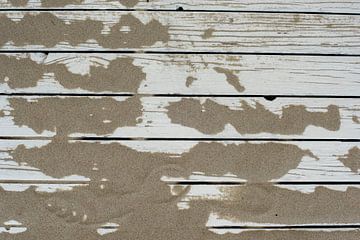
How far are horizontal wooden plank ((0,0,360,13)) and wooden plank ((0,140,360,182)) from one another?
0.64 m

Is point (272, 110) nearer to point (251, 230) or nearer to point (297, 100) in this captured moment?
point (297, 100)

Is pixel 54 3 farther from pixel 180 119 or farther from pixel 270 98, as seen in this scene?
pixel 270 98

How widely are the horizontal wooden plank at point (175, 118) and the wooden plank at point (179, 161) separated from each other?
49mm

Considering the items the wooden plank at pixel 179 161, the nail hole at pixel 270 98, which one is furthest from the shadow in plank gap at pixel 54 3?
the nail hole at pixel 270 98

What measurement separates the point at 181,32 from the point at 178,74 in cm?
20

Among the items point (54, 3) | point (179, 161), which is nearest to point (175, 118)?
point (179, 161)

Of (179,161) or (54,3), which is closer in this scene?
(179,161)

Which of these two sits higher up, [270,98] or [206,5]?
[206,5]

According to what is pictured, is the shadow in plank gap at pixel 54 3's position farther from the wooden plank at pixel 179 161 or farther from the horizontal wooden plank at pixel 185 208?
the horizontal wooden plank at pixel 185 208

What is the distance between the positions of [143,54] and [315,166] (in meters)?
0.93

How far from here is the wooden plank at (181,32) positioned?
6.05ft

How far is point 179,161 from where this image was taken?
177 cm

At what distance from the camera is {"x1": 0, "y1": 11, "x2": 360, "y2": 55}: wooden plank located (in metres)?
1.84

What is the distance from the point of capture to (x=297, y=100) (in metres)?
1.83
